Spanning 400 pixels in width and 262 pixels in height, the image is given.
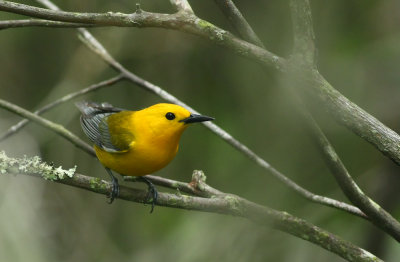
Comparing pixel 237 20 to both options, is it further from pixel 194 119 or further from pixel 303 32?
pixel 194 119

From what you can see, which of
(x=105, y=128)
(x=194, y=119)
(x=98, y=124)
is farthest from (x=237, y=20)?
(x=98, y=124)

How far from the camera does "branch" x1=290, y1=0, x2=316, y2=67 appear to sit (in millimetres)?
2477

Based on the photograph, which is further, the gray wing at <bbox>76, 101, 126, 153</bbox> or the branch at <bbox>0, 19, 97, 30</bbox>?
Result: the gray wing at <bbox>76, 101, 126, 153</bbox>

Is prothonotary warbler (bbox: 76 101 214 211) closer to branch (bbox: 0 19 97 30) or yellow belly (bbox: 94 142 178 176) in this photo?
yellow belly (bbox: 94 142 178 176)

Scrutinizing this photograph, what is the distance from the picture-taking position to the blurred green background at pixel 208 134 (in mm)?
5148

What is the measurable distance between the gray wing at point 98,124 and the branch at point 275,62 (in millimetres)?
1644

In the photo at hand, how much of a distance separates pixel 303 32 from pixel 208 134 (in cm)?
433

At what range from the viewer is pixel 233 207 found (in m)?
3.24

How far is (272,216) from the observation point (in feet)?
10.3

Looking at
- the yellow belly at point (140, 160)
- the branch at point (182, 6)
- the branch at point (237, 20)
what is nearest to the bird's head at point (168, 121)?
the yellow belly at point (140, 160)

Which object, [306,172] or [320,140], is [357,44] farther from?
[320,140]

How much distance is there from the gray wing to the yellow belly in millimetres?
69

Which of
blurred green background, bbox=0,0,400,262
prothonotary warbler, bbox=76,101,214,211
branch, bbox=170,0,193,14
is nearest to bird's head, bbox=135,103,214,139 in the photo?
prothonotary warbler, bbox=76,101,214,211

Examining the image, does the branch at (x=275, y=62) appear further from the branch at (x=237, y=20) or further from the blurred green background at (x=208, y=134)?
the blurred green background at (x=208, y=134)
